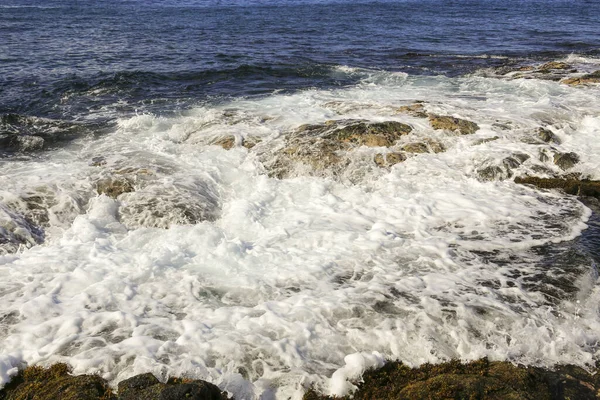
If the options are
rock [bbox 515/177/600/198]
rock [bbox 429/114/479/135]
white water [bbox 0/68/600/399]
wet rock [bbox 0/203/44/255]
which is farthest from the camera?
rock [bbox 429/114/479/135]

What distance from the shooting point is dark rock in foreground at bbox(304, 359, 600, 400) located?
4758 millimetres

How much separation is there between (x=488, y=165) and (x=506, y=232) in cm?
335

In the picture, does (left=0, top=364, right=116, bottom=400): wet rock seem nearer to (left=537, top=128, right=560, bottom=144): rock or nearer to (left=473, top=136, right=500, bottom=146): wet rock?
(left=473, top=136, right=500, bottom=146): wet rock

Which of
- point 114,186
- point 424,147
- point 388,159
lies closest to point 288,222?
point 388,159

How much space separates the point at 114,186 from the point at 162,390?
7.24m

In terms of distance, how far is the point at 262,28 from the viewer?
36062 millimetres

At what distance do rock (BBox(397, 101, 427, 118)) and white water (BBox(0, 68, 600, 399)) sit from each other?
1.48 ft

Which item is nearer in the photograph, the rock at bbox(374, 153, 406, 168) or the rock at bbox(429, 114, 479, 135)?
the rock at bbox(374, 153, 406, 168)

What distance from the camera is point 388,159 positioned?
472 inches

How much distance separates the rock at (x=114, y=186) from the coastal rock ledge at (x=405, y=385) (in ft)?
18.7

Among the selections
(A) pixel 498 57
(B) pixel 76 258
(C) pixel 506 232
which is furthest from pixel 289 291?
(A) pixel 498 57

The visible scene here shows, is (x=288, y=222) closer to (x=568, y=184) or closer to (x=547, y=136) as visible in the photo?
(x=568, y=184)

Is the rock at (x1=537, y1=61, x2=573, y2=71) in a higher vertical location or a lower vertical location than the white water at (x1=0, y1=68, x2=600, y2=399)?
higher

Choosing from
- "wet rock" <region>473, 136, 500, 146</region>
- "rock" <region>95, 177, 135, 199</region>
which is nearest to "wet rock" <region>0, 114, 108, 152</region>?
"rock" <region>95, 177, 135, 199</region>
